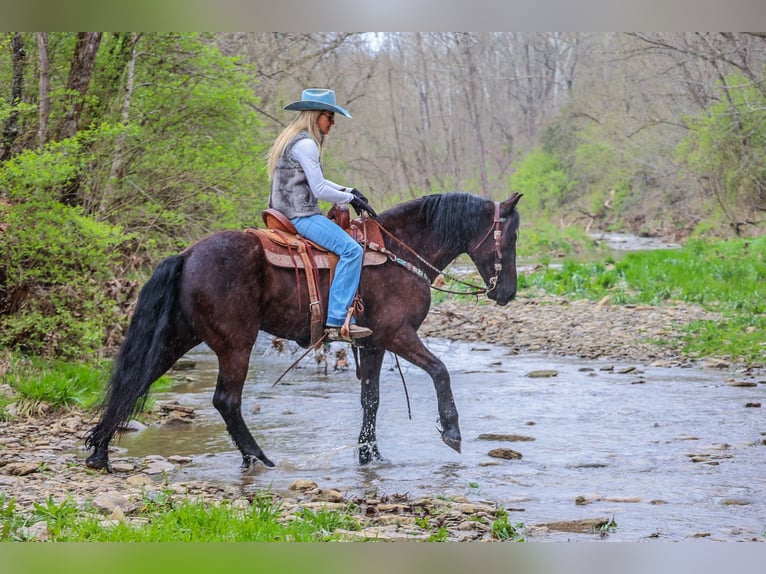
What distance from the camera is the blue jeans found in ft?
21.2

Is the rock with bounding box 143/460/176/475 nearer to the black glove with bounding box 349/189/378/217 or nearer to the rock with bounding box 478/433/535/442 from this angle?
the black glove with bounding box 349/189/378/217

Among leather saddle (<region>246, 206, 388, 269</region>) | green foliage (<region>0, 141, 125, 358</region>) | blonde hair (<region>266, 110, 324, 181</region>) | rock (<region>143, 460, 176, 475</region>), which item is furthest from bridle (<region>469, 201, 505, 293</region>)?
green foliage (<region>0, 141, 125, 358</region>)

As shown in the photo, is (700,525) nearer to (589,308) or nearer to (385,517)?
(385,517)

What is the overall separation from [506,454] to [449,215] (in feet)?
6.18

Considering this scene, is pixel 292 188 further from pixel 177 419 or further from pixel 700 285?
pixel 700 285

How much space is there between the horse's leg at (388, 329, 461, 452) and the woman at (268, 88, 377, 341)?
31 cm

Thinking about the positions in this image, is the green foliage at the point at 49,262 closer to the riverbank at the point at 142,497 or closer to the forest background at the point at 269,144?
the forest background at the point at 269,144

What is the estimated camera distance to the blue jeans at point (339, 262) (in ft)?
21.2

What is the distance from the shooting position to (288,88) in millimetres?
17344

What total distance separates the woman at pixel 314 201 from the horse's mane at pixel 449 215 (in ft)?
2.09

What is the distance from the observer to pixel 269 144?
1312cm

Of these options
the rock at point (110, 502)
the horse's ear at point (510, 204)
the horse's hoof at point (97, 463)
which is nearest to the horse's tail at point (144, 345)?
the horse's hoof at point (97, 463)

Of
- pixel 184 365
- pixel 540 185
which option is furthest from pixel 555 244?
pixel 184 365

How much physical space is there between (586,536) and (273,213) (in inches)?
125
